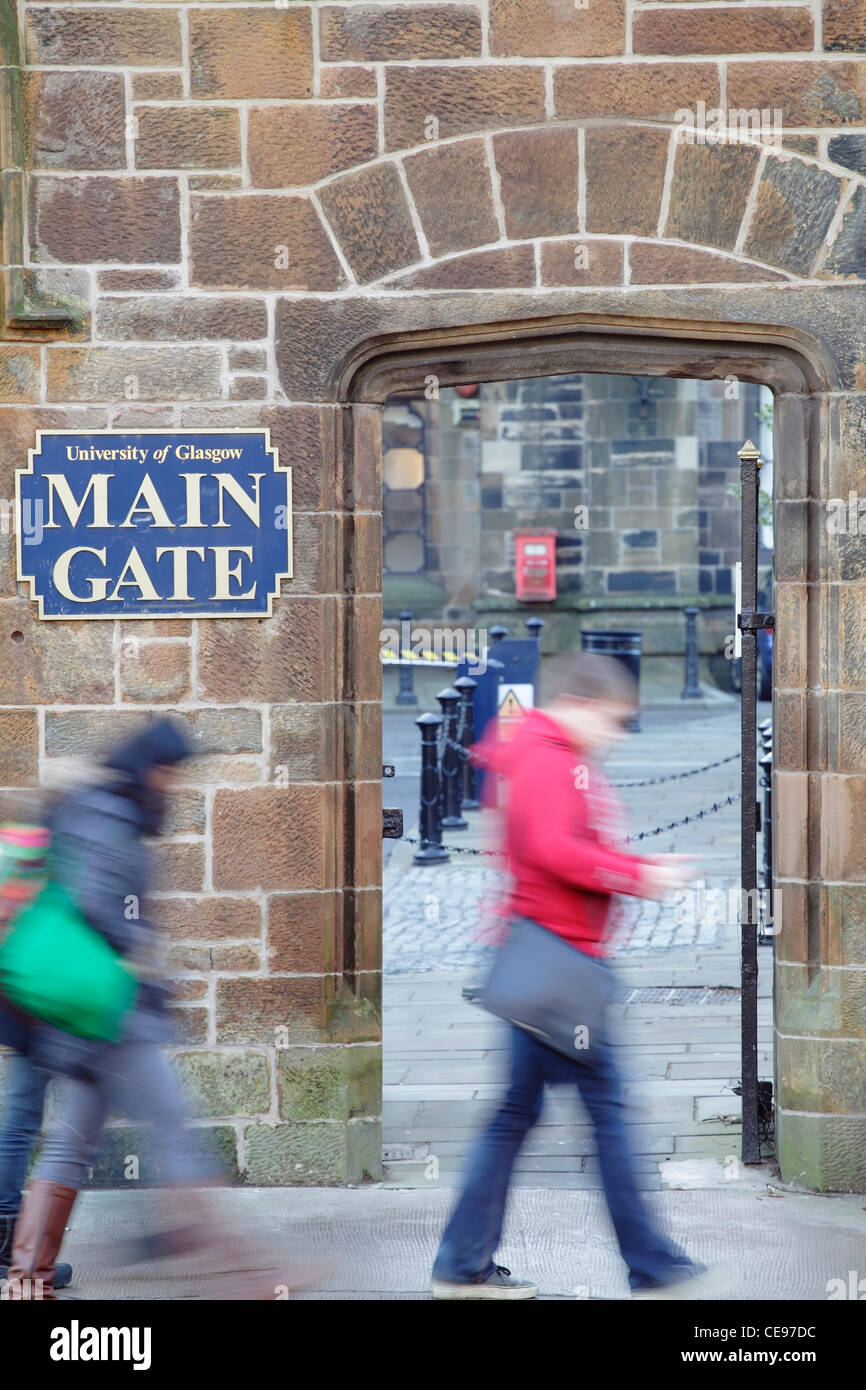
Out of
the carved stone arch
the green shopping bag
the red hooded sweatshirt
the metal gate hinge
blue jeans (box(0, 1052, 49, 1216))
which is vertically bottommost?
blue jeans (box(0, 1052, 49, 1216))

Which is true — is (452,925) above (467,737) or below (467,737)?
below

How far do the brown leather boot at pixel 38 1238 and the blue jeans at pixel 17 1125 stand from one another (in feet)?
0.27

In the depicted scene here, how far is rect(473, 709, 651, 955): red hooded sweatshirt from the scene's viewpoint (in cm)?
408

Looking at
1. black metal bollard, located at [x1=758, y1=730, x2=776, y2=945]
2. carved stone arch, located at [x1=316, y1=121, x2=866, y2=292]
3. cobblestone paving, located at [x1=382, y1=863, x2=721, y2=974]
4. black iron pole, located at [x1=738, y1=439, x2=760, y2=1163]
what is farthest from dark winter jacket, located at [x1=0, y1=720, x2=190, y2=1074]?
black metal bollard, located at [x1=758, y1=730, x2=776, y2=945]

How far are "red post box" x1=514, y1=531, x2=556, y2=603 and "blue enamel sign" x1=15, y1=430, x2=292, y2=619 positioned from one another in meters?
16.5

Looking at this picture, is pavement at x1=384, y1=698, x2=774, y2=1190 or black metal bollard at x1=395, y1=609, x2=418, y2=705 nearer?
pavement at x1=384, y1=698, x2=774, y2=1190

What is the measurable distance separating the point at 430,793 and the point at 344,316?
641 cm

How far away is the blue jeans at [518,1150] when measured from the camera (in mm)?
4137

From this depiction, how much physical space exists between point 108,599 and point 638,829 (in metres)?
6.90

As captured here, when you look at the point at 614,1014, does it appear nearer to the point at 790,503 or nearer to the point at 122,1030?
the point at 122,1030

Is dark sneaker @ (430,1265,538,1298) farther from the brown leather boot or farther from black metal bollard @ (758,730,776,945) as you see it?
black metal bollard @ (758,730,776,945)

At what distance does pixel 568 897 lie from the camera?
4129 mm

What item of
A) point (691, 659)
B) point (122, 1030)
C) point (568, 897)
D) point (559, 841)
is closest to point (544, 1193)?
point (568, 897)

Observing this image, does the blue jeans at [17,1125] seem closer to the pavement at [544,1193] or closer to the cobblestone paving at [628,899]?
the pavement at [544,1193]
